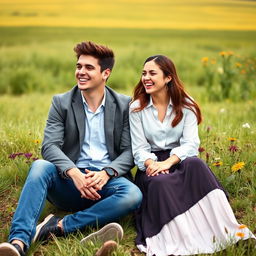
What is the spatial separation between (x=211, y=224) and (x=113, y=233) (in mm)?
622

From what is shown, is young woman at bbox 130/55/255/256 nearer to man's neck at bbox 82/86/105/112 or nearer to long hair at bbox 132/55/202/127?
long hair at bbox 132/55/202/127

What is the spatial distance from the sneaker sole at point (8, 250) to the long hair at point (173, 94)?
4.47 ft

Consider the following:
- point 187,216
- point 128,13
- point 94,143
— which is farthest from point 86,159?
point 128,13

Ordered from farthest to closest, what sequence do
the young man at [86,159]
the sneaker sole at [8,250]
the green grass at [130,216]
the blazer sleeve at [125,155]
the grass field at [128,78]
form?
the grass field at [128,78], the blazer sleeve at [125,155], the young man at [86,159], the green grass at [130,216], the sneaker sole at [8,250]

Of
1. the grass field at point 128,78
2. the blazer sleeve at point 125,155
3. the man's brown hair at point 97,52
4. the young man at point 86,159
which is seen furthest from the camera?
the grass field at point 128,78

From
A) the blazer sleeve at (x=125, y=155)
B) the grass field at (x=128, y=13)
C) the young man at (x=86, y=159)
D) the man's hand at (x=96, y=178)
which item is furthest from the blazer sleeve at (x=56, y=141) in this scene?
the grass field at (x=128, y=13)

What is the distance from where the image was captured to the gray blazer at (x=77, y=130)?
11.8 ft

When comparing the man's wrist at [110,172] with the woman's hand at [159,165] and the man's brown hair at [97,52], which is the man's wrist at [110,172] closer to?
the woman's hand at [159,165]

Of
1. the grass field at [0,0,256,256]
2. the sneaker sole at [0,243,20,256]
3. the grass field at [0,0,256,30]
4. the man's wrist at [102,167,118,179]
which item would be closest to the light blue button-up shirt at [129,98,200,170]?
the man's wrist at [102,167,118,179]

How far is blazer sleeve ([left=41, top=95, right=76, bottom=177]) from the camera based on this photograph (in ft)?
11.3

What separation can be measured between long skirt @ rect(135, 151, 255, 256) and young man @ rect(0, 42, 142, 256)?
0.18 metres

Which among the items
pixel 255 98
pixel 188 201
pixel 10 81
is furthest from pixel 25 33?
pixel 188 201

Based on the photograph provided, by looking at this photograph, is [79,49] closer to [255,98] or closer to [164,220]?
[164,220]

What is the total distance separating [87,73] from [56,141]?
20.6 inches
